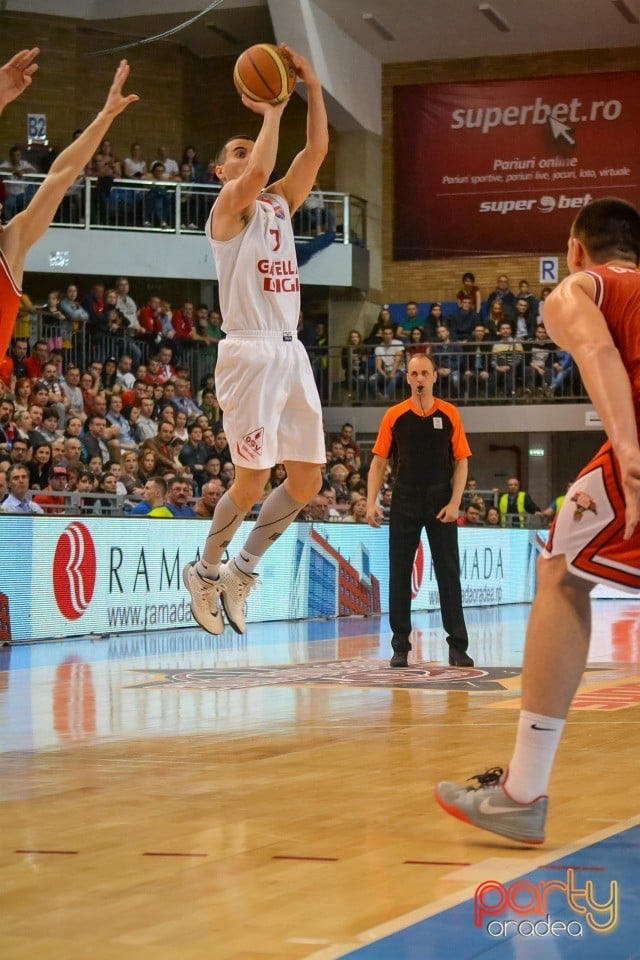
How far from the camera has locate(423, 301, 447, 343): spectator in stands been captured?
1135 inches

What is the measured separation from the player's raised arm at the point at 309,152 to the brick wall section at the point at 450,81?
2401cm

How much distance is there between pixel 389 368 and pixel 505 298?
285cm

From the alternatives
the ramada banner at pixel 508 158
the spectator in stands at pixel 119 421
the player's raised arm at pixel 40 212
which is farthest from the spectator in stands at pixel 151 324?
the player's raised arm at pixel 40 212

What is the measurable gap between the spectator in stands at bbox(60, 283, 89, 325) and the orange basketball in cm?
1601

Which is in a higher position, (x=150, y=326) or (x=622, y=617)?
(x=150, y=326)

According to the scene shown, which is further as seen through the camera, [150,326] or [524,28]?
[524,28]

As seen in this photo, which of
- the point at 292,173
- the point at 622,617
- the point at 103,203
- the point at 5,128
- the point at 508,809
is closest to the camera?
the point at 508,809

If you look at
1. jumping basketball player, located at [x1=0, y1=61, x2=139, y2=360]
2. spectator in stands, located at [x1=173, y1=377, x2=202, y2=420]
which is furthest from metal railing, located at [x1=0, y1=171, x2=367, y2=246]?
jumping basketball player, located at [x1=0, y1=61, x2=139, y2=360]

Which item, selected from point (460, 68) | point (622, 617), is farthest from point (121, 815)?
point (460, 68)

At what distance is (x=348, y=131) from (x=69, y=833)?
28963mm

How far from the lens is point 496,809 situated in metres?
3.98

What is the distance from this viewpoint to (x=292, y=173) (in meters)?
7.62

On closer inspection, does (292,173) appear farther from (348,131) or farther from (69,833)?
(348,131)

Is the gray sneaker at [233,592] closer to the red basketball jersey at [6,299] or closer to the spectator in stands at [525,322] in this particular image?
the red basketball jersey at [6,299]
